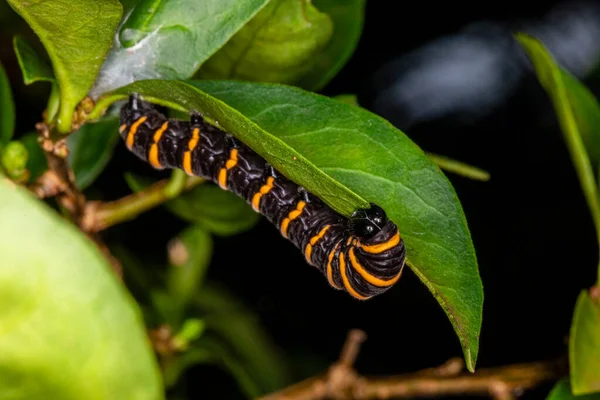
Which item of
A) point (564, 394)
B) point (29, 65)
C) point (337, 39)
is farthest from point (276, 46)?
point (564, 394)

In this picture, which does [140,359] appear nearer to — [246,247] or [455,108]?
[246,247]

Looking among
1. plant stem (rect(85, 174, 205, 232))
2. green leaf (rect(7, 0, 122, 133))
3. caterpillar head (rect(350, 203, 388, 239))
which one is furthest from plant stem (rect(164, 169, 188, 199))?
caterpillar head (rect(350, 203, 388, 239))

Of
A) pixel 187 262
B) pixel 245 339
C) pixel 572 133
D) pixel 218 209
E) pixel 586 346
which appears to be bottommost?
pixel 245 339

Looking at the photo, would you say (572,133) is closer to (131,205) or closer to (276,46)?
(276,46)

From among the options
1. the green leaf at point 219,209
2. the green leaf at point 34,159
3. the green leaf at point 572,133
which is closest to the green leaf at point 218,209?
the green leaf at point 219,209

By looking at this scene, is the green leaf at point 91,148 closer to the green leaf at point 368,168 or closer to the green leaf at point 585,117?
the green leaf at point 368,168
